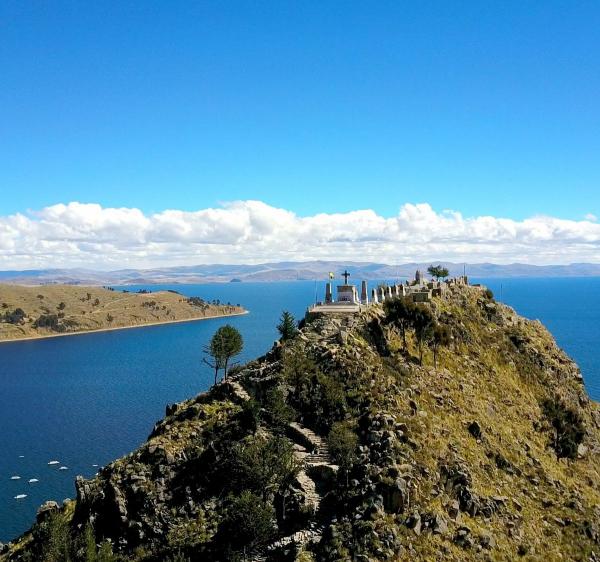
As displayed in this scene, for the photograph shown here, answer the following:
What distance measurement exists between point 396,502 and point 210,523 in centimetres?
1595

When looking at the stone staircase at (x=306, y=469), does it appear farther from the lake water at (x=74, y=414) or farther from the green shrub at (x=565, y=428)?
the lake water at (x=74, y=414)

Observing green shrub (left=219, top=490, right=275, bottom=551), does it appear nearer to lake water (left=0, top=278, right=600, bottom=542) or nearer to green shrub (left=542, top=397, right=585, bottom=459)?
green shrub (left=542, top=397, right=585, bottom=459)

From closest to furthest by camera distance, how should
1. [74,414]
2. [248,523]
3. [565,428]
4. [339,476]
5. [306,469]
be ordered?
[248,523]
[339,476]
[306,469]
[565,428]
[74,414]

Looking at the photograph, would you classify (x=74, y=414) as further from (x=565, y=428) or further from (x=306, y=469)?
(x=565, y=428)

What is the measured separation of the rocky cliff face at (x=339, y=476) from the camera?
135 ft

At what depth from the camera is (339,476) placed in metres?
44.5

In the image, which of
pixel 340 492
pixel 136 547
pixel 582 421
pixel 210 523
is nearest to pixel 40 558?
pixel 136 547

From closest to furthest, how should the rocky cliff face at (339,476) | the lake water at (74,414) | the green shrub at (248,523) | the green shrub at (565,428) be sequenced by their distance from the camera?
1. the green shrub at (248,523)
2. the rocky cliff face at (339,476)
3. the green shrub at (565,428)
4. the lake water at (74,414)

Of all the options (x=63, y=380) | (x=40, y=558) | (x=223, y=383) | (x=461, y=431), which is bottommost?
(x=63, y=380)

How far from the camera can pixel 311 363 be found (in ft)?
191

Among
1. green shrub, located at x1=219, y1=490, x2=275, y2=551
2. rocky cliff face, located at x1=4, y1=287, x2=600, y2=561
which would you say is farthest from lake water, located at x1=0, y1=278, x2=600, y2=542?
green shrub, located at x1=219, y1=490, x2=275, y2=551

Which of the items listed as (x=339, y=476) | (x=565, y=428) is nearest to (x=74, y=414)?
(x=339, y=476)

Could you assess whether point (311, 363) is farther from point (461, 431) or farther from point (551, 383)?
point (551, 383)

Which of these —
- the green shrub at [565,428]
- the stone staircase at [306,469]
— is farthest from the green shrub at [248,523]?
the green shrub at [565,428]
